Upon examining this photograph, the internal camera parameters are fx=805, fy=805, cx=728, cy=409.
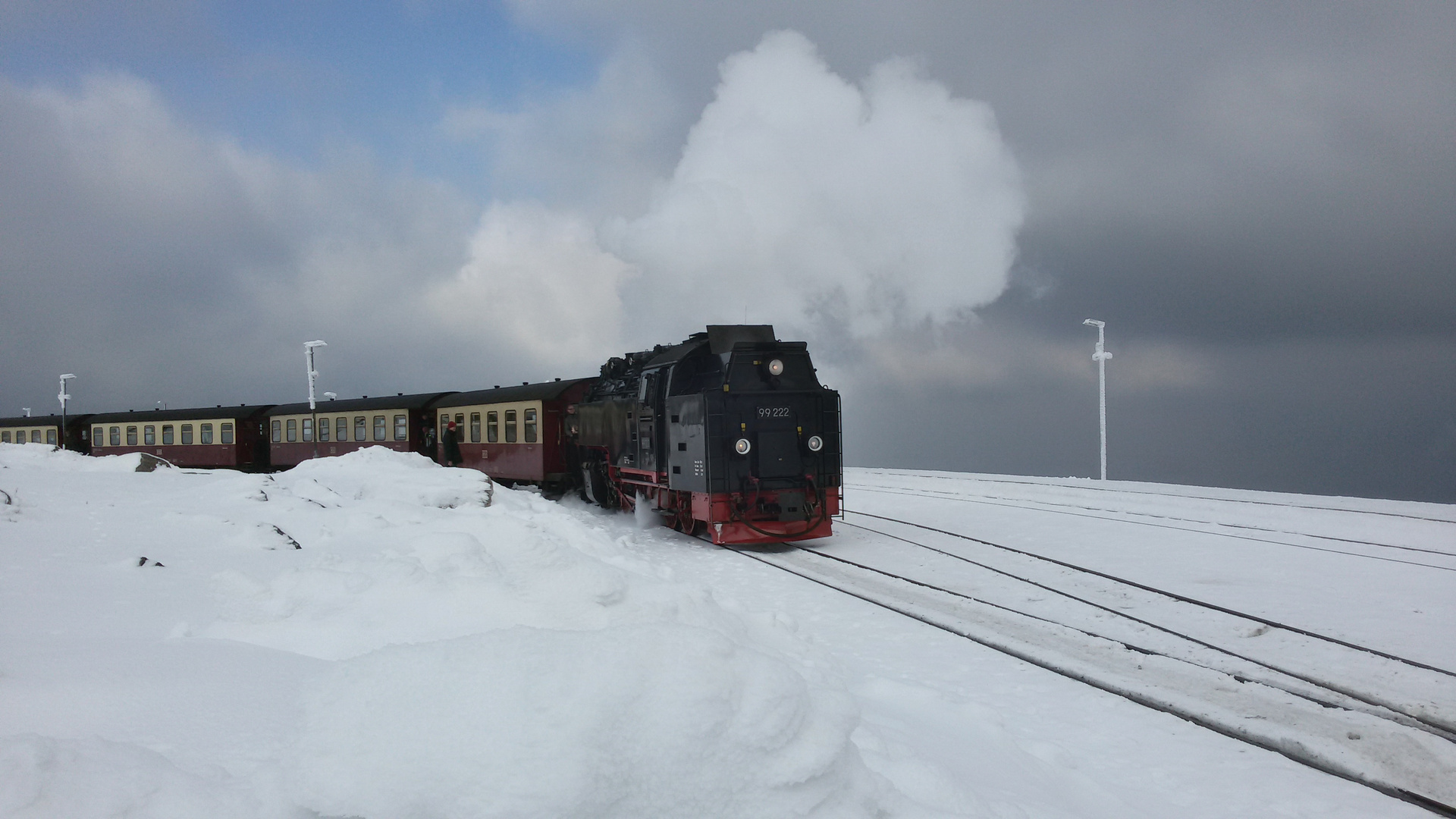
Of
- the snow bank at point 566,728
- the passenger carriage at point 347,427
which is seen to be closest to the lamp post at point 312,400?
the passenger carriage at point 347,427

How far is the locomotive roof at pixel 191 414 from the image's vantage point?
98.2 ft

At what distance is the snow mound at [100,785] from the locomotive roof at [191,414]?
31680 mm

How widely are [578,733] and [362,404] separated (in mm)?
26793

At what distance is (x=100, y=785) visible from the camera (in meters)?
2.27

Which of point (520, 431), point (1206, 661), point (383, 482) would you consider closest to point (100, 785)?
point (1206, 661)

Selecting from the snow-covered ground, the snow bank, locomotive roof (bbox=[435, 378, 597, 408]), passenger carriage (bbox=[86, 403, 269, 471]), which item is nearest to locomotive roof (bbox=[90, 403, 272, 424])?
passenger carriage (bbox=[86, 403, 269, 471])

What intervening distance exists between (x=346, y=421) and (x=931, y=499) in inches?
757

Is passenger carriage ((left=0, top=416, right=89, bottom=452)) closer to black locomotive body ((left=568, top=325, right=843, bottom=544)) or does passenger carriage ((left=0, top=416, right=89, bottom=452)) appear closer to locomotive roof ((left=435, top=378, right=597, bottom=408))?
locomotive roof ((left=435, top=378, right=597, bottom=408))

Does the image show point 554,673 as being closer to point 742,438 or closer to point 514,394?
point 742,438

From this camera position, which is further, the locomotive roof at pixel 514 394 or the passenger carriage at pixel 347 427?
the passenger carriage at pixel 347 427

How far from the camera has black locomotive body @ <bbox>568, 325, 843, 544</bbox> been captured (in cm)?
1238

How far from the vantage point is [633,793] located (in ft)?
9.22

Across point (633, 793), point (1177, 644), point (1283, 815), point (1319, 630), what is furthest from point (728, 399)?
point (633, 793)

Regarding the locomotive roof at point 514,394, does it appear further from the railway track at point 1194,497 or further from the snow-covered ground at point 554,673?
the railway track at point 1194,497
